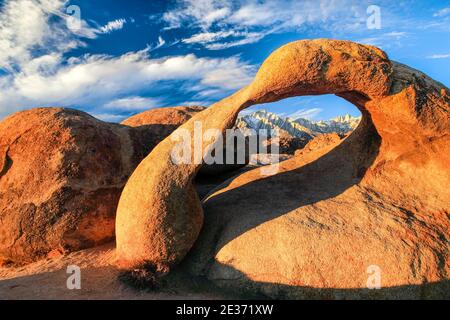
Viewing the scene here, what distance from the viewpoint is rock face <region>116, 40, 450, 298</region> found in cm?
452

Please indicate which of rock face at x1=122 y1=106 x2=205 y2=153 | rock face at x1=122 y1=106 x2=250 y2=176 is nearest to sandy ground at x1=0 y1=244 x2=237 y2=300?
rock face at x1=122 y1=106 x2=205 y2=153

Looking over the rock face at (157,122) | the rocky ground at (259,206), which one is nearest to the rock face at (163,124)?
the rock face at (157,122)

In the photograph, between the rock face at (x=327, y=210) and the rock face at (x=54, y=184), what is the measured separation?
84cm

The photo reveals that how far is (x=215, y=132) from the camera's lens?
4988mm

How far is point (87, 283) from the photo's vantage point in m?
4.67

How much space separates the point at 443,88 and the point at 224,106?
10.6 ft

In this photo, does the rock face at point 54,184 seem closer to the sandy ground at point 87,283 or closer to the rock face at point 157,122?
the sandy ground at point 87,283

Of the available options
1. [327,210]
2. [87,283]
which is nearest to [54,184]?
[87,283]

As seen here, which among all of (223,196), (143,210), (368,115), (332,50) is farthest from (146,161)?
(368,115)

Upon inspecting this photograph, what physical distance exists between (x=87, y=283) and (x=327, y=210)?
3318 millimetres

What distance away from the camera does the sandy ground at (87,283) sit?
439 centimetres

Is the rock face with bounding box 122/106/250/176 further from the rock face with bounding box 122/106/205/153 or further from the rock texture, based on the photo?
the rock texture

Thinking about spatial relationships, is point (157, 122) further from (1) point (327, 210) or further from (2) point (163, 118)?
(1) point (327, 210)

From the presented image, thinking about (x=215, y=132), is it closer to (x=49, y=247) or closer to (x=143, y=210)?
(x=143, y=210)
